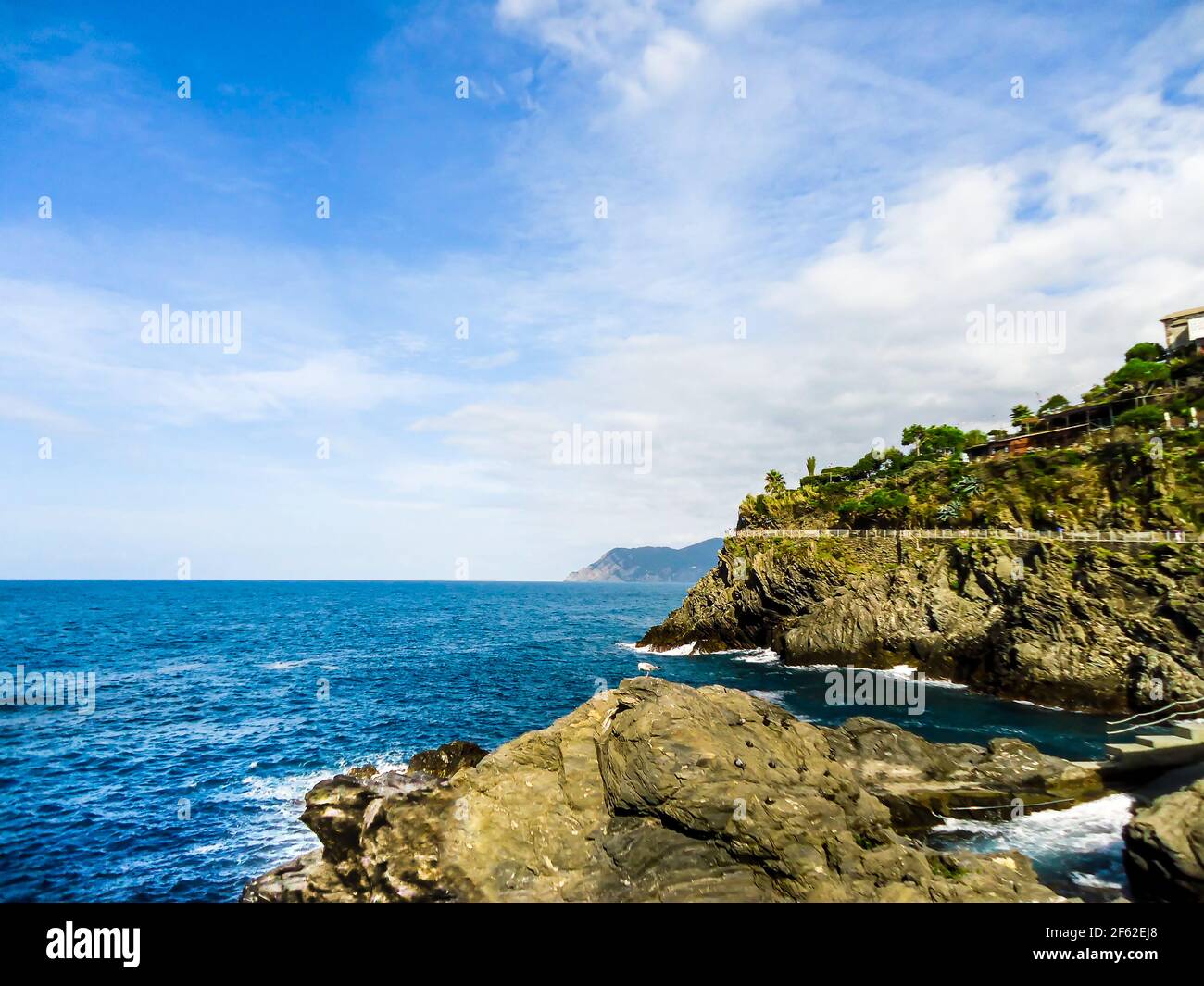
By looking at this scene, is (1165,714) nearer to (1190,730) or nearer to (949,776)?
(1190,730)

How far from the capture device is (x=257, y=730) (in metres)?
42.8

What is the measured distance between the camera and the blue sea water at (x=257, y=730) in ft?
79.9

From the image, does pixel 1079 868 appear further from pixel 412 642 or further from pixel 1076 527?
pixel 412 642

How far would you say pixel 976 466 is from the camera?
7581 cm

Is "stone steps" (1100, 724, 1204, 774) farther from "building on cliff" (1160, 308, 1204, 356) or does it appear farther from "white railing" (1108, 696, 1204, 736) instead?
"building on cliff" (1160, 308, 1204, 356)

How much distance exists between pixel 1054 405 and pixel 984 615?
49.5 metres

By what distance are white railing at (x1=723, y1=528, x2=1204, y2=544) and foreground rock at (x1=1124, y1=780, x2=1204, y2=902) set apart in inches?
1553

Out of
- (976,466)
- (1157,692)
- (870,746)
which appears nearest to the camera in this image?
(870,746)

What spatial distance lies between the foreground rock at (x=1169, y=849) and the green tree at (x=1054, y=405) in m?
81.8

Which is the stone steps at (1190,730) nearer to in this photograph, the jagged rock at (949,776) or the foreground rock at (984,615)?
the foreground rock at (984,615)

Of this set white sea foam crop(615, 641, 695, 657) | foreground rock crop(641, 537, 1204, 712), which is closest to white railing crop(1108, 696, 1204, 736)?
foreground rock crop(641, 537, 1204, 712)

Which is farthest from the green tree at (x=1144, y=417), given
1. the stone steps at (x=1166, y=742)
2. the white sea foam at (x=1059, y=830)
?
the white sea foam at (x=1059, y=830)
